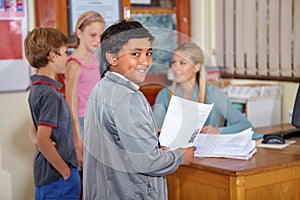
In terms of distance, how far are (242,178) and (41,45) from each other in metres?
1.11

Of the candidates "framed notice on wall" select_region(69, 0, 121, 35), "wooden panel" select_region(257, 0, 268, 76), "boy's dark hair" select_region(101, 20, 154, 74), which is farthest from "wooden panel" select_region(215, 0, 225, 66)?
"boy's dark hair" select_region(101, 20, 154, 74)

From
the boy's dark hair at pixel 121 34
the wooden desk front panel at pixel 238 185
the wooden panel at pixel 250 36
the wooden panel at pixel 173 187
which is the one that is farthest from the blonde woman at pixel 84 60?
the boy's dark hair at pixel 121 34

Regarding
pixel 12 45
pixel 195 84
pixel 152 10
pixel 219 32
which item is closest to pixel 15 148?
pixel 12 45

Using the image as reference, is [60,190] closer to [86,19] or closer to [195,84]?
[195,84]

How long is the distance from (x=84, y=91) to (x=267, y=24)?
1445 millimetres

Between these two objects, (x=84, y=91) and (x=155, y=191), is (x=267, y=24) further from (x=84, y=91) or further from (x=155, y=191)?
(x=155, y=191)

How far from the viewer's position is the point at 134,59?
177cm

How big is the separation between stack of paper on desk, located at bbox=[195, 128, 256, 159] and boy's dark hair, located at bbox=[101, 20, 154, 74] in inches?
28.5

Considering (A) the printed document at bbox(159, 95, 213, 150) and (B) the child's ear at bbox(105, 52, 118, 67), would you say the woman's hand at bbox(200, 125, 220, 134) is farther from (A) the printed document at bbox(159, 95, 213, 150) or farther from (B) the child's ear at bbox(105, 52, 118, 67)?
(B) the child's ear at bbox(105, 52, 118, 67)

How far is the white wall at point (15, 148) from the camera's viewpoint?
3.27 meters

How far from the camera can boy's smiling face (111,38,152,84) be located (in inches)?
69.4

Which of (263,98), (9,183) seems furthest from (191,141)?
(263,98)

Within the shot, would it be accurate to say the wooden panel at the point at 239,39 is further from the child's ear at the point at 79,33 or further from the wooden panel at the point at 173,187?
the wooden panel at the point at 173,187

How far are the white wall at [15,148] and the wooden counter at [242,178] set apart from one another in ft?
3.87
